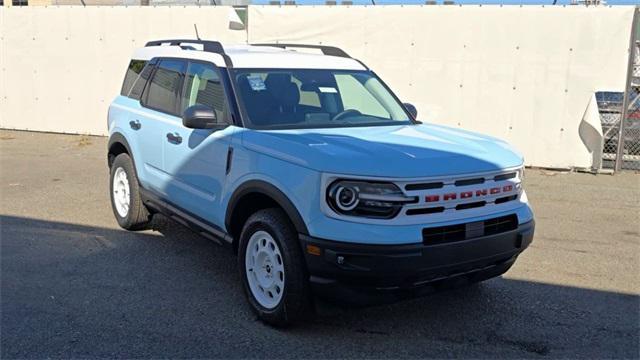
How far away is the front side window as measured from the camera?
15.7 feet

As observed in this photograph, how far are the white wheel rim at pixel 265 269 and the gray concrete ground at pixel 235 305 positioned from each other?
8.0 inches

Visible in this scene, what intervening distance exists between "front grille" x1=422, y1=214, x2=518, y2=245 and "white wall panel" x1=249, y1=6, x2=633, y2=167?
651cm

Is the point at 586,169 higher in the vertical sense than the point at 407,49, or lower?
lower

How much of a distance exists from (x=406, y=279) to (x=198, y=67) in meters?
2.77

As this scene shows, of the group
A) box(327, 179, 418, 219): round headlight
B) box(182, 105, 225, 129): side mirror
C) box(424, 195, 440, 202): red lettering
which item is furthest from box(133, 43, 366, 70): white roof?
box(424, 195, 440, 202): red lettering

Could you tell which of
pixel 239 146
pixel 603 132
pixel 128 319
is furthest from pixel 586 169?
pixel 128 319

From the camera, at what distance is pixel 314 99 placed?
195 inches

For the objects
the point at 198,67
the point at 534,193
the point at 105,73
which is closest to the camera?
the point at 198,67

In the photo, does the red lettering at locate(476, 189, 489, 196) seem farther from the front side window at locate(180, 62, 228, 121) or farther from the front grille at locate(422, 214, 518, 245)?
the front side window at locate(180, 62, 228, 121)

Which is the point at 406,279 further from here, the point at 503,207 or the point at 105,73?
the point at 105,73

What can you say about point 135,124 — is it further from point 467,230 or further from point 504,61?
point 504,61

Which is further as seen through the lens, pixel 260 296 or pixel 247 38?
pixel 247 38

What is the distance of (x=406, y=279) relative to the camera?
354 centimetres

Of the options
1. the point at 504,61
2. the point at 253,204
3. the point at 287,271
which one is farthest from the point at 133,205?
the point at 504,61
